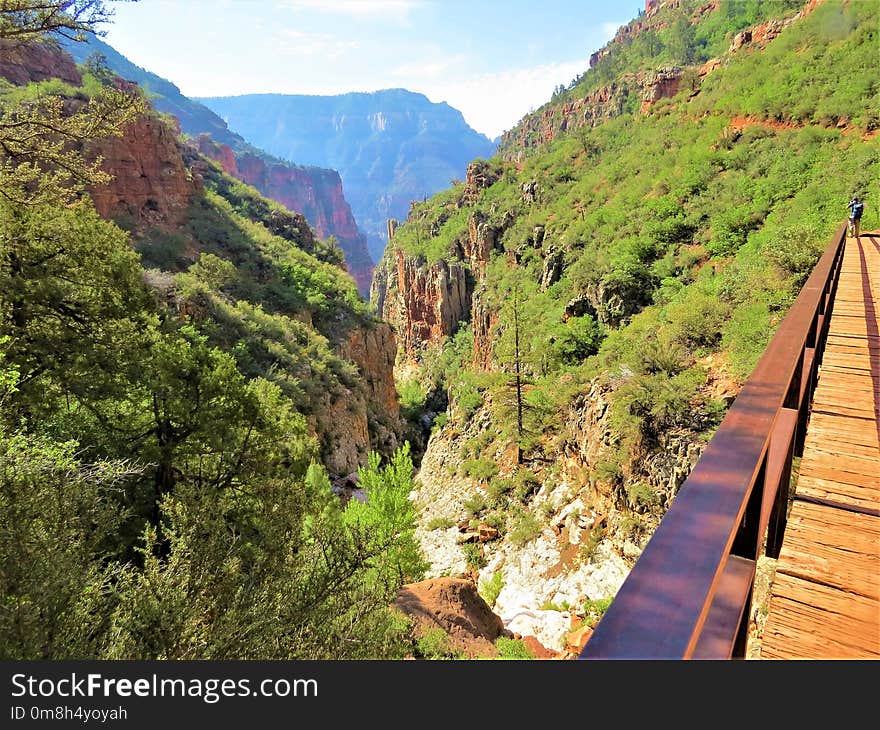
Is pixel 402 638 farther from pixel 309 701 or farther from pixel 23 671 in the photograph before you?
pixel 309 701

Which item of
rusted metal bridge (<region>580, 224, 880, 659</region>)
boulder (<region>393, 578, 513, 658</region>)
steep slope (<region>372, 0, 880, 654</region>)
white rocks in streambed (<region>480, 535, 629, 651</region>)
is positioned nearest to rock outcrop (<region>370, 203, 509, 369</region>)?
steep slope (<region>372, 0, 880, 654</region>)

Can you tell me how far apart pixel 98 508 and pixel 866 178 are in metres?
22.6

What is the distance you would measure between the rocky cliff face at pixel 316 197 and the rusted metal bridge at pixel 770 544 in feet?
436

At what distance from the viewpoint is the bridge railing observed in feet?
2.21

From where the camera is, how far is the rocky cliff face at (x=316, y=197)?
13025 cm

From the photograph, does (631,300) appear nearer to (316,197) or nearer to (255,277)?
(255,277)

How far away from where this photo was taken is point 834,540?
1.40 metres

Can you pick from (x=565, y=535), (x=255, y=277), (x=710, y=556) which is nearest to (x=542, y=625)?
(x=565, y=535)

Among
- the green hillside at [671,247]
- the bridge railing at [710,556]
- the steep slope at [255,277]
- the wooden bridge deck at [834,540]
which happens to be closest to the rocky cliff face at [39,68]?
the steep slope at [255,277]

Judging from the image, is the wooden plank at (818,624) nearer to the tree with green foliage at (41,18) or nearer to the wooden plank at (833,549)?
the wooden plank at (833,549)

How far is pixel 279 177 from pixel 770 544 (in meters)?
163

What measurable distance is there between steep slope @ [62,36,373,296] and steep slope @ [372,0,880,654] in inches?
4012

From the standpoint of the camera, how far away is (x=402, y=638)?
280 inches

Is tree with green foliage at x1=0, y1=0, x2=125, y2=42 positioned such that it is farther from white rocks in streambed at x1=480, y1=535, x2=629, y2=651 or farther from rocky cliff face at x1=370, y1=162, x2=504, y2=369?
rocky cliff face at x1=370, y1=162, x2=504, y2=369
